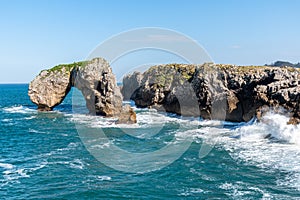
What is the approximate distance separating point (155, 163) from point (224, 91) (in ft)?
104

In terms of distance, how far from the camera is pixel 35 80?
73688 mm

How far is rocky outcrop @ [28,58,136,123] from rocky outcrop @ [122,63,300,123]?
14.9m

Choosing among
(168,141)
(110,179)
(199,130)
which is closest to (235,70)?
(199,130)

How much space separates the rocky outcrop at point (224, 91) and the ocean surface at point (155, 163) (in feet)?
11.4

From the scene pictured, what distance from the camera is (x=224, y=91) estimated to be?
60281mm

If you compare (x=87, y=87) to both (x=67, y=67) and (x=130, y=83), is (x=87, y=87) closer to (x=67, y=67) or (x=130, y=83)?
(x=67, y=67)

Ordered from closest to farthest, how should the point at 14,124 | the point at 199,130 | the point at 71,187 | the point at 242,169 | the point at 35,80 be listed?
the point at 71,187
the point at 242,169
the point at 199,130
the point at 14,124
the point at 35,80

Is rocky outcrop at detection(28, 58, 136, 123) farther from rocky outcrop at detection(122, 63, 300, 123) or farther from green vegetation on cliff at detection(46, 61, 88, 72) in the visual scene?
rocky outcrop at detection(122, 63, 300, 123)

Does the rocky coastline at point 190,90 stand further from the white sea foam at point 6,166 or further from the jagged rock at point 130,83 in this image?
the white sea foam at point 6,166

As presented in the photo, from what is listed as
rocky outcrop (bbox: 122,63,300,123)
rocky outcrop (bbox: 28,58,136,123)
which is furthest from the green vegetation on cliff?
rocky outcrop (bbox: 122,63,300,123)

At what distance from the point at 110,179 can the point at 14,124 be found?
36.8 m

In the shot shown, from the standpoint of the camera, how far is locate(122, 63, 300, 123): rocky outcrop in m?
49.8

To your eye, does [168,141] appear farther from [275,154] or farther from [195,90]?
[195,90]

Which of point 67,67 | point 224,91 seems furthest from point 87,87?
point 224,91
